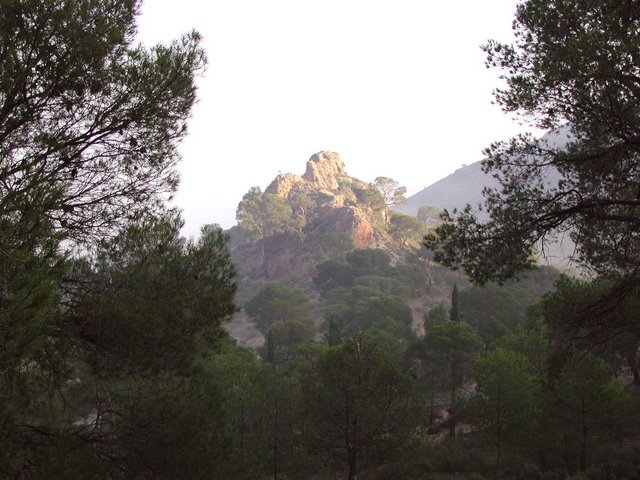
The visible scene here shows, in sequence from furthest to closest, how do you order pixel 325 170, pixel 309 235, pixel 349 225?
pixel 325 170
pixel 309 235
pixel 349 225

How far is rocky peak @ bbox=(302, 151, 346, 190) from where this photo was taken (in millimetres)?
105250

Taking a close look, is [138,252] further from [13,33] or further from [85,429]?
[13,33]

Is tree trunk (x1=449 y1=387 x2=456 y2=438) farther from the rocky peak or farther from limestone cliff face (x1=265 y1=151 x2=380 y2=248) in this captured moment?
the rocky peak

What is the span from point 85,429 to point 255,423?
43.4 feet

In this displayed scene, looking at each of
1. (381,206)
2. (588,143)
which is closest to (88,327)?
(588,143)

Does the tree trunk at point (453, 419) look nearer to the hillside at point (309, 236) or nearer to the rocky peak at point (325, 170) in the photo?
the hillside at point (309, 236)

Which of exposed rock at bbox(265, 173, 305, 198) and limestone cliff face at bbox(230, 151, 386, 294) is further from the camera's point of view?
exposed rock at bbox(265, 173, 305, 198)

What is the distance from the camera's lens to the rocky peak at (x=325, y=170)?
105 meters

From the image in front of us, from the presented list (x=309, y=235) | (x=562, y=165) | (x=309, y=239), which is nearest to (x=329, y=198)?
(x=309, y=235)

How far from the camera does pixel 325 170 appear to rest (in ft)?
359

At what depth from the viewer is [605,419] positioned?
17.6 meters

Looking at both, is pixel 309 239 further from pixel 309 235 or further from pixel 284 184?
pixel 284 184

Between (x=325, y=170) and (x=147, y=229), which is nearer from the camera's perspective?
(x=147, y=229)

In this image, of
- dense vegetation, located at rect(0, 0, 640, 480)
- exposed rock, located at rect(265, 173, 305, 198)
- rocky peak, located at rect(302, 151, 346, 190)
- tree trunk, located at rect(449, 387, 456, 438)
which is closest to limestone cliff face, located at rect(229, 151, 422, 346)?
exposed rock, located at rect(265, 173, 305, 198)
